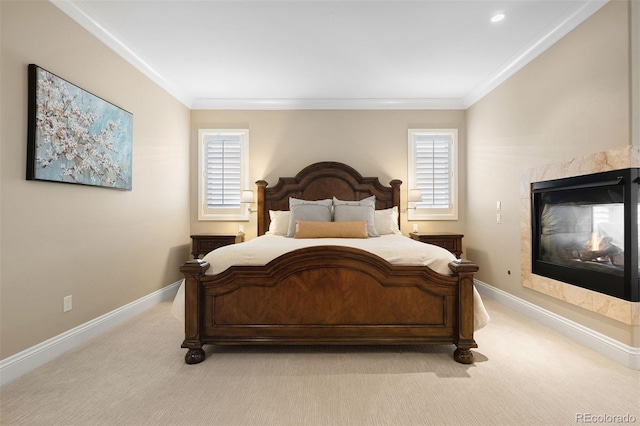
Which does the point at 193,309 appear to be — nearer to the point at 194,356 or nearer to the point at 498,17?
the point at 194,356

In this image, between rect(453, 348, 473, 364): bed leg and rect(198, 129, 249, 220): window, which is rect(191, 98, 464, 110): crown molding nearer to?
rect(198, 129, 249, 220): window

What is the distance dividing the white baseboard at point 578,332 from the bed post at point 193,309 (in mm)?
3066

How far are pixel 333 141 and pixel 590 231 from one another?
127 inches

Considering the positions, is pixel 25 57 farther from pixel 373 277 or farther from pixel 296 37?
pixel 373 277

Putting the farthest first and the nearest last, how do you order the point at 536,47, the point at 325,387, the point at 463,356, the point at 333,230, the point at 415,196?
the point at 415,196
the point at 333,230
the point at 536,47
the point at 463,356
the point at 325,387

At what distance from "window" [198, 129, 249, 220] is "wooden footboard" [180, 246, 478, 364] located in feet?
8.16

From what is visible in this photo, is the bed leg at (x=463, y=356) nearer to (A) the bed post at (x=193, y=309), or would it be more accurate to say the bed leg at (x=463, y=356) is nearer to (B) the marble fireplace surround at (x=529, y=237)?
(B) the marble fireplace surround at (x=529, y=237)

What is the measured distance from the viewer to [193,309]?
2281 millimetres

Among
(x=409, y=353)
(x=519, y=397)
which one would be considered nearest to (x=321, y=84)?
(x=409, y=353)

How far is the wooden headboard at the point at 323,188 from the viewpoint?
453 centimetres

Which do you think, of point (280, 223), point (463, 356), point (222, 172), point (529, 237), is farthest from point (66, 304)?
point (529, 237)

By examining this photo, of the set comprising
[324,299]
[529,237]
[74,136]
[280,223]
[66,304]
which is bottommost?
[66,304]

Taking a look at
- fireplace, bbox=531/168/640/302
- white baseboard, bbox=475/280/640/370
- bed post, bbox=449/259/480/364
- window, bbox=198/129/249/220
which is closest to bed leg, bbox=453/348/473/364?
bed post, bbox=449/259/480/364

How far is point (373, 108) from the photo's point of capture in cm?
464
